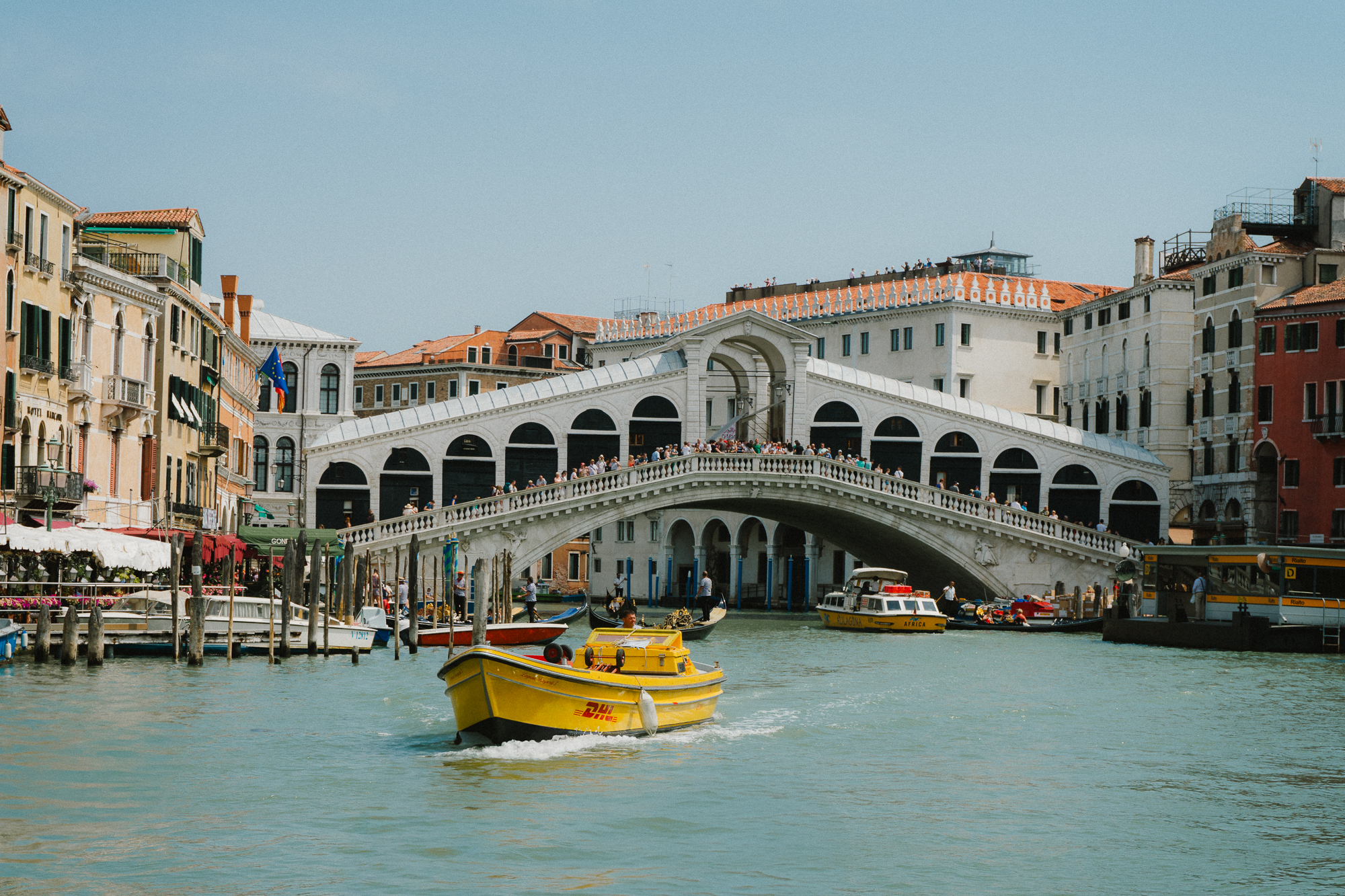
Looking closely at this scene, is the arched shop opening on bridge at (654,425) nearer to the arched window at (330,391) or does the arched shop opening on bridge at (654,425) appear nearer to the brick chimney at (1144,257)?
the arched window at (330,391)

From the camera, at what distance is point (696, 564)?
6038 cm

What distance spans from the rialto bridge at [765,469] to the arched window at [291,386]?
32.0ft

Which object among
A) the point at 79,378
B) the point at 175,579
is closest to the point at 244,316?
the point at 79,378

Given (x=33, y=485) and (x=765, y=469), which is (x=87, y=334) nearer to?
(x=33, y=485)

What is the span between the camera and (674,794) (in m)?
14.5

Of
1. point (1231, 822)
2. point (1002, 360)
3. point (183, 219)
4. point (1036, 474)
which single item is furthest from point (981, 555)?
point (1231, 822)

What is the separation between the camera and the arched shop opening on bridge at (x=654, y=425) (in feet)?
143

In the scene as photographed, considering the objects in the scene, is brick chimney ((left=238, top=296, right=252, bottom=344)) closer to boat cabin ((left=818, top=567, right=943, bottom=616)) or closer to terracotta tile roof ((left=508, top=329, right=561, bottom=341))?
terracotta tile roof ((left=508, top=329, right=561, bottom=341))

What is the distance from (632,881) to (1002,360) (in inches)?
1783

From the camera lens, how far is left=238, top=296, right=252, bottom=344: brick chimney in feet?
162

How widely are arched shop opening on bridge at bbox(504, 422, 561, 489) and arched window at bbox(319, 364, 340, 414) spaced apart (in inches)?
419

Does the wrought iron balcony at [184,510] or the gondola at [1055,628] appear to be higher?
the wrought iron balcony at [184,510]

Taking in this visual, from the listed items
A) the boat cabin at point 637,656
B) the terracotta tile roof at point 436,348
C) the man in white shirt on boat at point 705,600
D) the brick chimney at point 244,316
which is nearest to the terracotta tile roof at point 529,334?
the terracotta tile roof at point 436,348

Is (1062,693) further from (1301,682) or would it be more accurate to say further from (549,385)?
(549,385)
